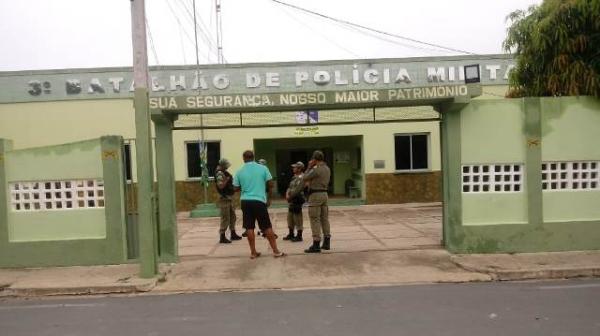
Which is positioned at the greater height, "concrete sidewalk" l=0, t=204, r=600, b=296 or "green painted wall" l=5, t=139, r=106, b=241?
"green painted wall" l=5, t=139, r=106, b=241

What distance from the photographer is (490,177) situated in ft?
27.1

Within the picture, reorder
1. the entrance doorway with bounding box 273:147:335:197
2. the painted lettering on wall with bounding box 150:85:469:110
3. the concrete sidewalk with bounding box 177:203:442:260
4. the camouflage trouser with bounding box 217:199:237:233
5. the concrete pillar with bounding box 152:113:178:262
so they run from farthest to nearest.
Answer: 1. the entrance doorway with bounding box 273:147:335:197
2. the camouflage trouser with bounding box 217:199:237:233
3. the concrete sidewalk with bounding box 177:203:442:260
4. the concrete pillar with bounding box 152:113:178:262
5. the painted lettering on wall with bounding box 150:85:469:110

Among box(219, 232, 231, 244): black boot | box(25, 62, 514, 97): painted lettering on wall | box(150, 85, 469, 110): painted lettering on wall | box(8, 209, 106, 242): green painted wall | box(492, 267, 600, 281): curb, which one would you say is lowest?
box(492, 267, 600, 281): curb

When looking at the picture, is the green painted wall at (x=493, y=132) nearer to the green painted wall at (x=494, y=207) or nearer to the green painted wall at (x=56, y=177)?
the green painted wall at (x=494, y=207)

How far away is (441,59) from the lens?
1650cm

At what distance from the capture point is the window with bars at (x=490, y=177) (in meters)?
8.27

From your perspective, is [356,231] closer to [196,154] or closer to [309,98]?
[309,98]

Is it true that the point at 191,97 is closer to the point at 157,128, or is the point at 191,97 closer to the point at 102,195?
the point at 157,128

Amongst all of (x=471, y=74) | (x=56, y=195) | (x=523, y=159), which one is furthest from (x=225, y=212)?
(x=523, y=159)

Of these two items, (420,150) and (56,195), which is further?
(420,150)

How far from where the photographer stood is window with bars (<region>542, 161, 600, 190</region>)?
8.29 metres

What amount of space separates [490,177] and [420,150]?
8999mm

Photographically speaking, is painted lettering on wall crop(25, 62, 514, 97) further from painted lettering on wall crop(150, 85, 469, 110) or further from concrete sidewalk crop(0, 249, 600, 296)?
concrete sidewalk crop(0, 249, 600, 296)

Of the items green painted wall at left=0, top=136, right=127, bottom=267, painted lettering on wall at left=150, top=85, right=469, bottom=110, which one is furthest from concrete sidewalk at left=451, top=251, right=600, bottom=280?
green painted wall at left=0, top=136, right=127, bottom=267
